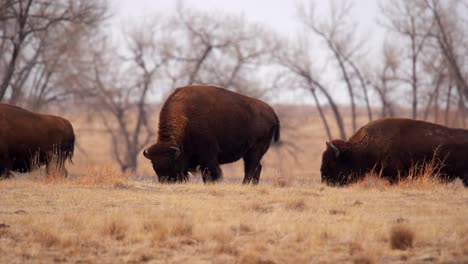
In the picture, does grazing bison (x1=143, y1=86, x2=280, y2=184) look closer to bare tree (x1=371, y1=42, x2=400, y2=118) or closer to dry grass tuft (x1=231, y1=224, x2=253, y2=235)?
dry grass tuft (x1=231, y1=224, x2=253, y2=235)

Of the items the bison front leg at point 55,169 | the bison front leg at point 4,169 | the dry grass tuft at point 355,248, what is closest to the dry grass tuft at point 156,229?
the dry grass tuft at point 355,248

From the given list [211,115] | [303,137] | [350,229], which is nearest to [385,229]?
[350,229]

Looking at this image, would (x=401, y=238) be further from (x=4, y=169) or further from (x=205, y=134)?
(x=4, y=169)

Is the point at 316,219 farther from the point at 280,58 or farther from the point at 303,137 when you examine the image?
the point at 303,137

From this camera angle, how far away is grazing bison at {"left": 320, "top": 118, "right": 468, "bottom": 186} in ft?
53.0

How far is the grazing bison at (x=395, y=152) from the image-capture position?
636 inches

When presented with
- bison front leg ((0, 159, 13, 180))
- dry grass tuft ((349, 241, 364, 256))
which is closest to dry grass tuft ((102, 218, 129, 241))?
dry grass tuft ((349, 241, 364, 256))

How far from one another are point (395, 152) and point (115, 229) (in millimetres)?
8353

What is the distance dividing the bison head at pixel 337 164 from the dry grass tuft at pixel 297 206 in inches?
199

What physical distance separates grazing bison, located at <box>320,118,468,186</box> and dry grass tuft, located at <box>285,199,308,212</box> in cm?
456

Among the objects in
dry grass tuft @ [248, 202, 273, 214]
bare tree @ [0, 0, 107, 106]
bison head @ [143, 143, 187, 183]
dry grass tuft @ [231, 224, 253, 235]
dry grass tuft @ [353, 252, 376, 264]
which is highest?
bare tree @ [0, 0, 107, 106]

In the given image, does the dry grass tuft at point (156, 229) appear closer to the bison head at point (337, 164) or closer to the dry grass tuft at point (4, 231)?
the dry grass tuft at point (4, 231)

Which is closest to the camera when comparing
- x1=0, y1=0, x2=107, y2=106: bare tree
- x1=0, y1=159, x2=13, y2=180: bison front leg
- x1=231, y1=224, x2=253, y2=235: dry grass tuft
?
x1=231, y1=224, x2=253, y2=235: dry grass tuft

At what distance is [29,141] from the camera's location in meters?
16.5
